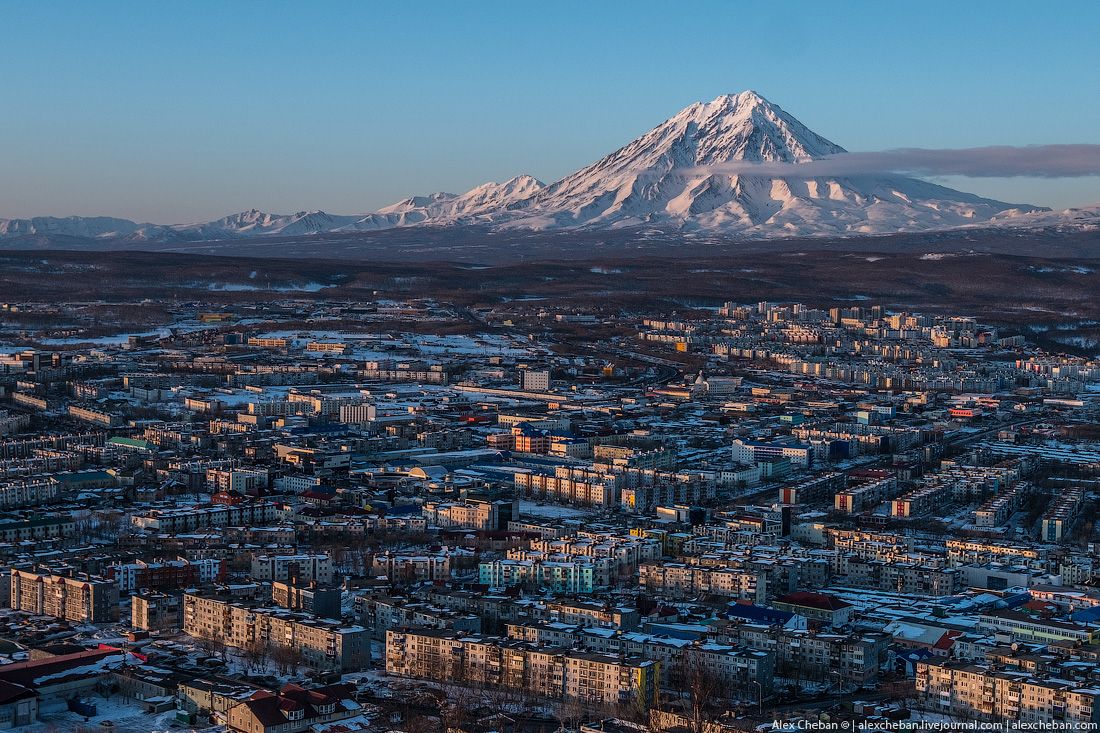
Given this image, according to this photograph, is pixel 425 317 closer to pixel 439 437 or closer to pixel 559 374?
pixel 559 374

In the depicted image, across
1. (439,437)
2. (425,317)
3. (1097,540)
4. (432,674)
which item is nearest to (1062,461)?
(1097,540)

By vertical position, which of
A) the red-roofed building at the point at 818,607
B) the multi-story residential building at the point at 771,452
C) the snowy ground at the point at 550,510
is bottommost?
the snowy ground at the point at 550,510

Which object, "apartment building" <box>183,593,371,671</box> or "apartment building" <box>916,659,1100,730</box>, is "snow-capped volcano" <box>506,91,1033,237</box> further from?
"apartment building" <box>916,659,1100,730</box>

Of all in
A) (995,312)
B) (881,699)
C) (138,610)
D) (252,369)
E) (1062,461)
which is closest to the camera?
(881,699)

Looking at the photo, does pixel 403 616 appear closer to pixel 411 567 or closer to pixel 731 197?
pixel 411 567

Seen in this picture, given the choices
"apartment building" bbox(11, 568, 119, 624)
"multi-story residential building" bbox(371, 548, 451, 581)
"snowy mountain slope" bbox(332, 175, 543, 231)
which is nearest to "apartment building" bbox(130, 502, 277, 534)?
"multi-story residential building" bbox(371, 548, 451, 581)

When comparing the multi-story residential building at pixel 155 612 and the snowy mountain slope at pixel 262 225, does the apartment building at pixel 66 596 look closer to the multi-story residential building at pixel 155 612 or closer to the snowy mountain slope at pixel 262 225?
the multi-story residential building at pixel 155 612

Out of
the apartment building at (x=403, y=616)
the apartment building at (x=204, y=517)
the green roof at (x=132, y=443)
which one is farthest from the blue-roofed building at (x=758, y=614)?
the green roof at (x=132, y=443)
